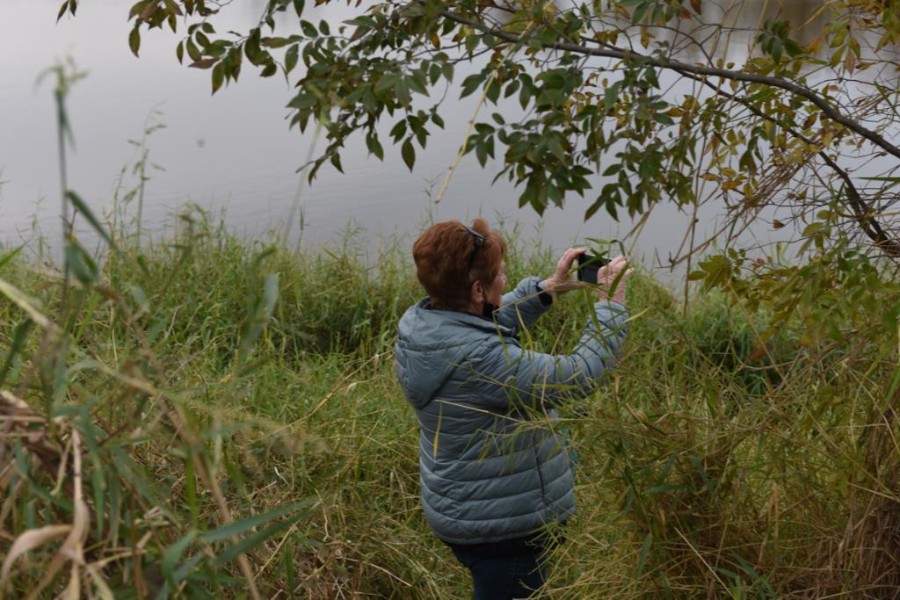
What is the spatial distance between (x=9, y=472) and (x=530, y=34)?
137cm

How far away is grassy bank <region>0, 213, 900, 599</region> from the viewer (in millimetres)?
1285

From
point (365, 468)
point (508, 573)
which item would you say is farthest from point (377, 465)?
point (508, 573)

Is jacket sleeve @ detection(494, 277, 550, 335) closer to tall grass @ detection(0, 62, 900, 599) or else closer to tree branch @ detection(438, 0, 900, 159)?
tall grass @ detection(0, 62, 900, 599)

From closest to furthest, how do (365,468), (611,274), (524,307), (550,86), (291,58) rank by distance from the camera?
(550,86), (291,58), (611,274), (524,307), (365,468)

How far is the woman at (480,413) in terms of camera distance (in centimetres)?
278

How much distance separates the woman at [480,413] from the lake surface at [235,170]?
329 cm

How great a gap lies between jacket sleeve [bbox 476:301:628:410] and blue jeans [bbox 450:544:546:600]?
436 millimetres

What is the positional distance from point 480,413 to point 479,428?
1.6 inches

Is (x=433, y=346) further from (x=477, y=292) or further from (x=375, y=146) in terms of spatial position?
(x=375, y=146)

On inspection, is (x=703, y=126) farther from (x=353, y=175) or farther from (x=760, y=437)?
(x=353, y=175)

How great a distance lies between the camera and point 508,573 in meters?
2.94

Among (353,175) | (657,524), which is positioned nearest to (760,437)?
(657,524)

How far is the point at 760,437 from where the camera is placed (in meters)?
2.25

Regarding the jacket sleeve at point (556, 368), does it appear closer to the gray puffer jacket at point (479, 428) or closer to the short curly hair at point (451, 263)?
the gray puffer jacket at point (479, 428)
